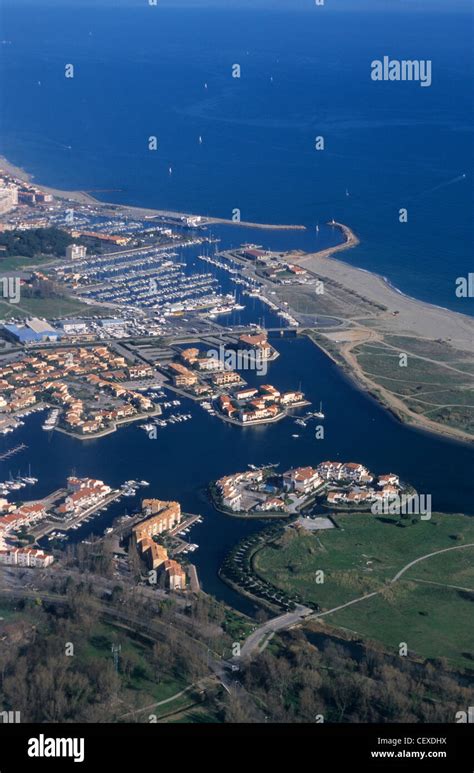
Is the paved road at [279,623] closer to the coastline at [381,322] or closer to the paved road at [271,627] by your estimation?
the paved road at [271,627]

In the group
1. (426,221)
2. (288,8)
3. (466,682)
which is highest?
(288,8)

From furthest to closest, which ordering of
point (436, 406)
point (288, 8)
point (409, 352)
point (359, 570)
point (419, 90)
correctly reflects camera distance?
1. point (288, 8)
2. point (419, 90)
3. point (409, 352)
4. point (436, 406)
5. point (359, 570)

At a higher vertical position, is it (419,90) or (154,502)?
(419,90)

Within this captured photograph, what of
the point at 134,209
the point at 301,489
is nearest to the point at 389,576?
the point at 301,489

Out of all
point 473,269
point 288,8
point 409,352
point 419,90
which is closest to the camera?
point 409,352

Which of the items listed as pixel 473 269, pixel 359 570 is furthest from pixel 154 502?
pixel 473 269

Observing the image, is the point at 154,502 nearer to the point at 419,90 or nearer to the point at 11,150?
the point at 11,150

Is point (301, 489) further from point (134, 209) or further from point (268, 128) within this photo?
point (268, 128)

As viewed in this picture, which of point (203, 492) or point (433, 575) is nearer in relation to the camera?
point (433, 575)
